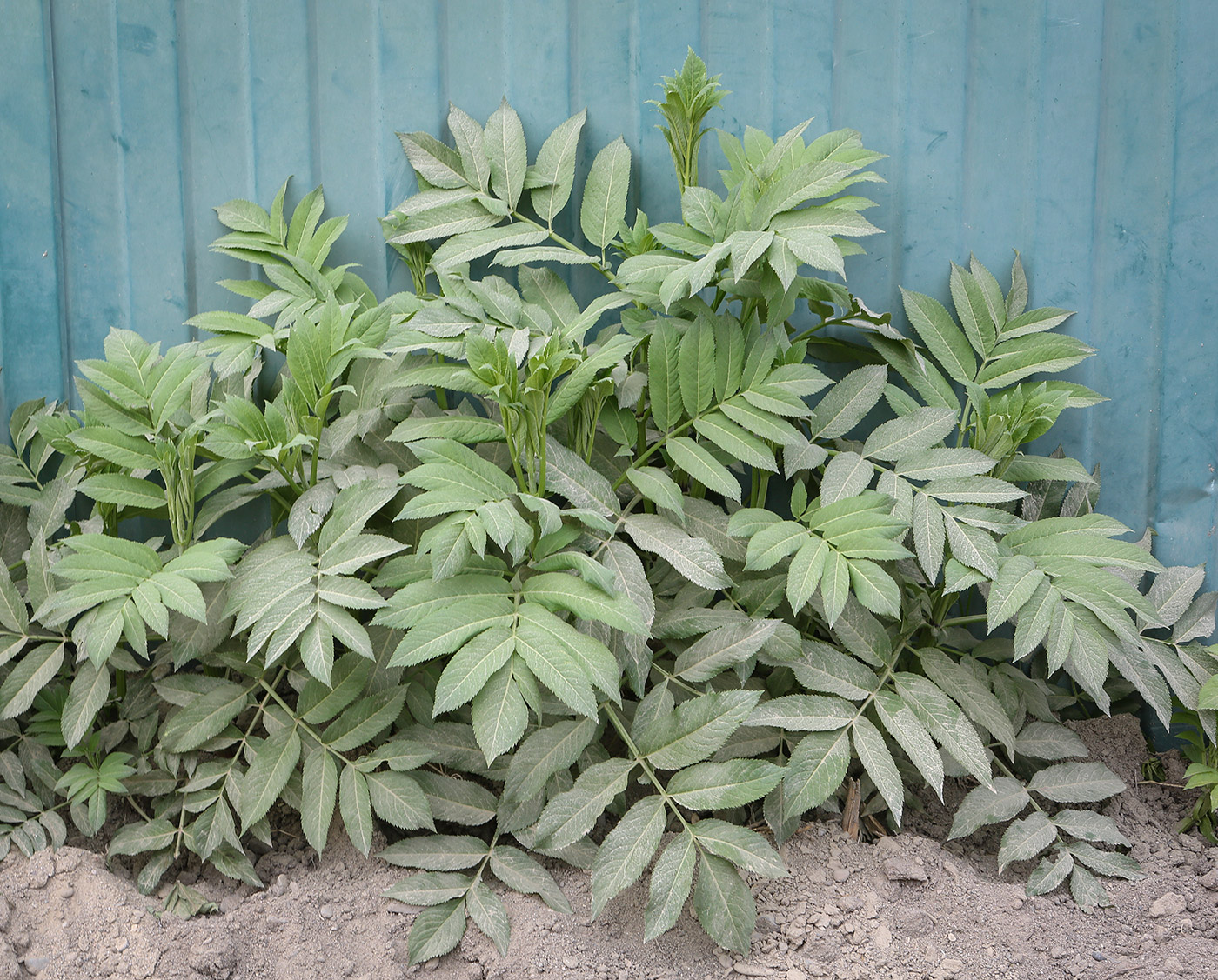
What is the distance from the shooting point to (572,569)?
1511 mm

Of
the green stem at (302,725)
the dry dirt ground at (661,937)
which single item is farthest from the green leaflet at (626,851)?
the green stem at (302,725)

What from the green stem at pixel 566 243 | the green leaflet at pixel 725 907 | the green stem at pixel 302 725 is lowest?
the green leaflet at pixel 725 907

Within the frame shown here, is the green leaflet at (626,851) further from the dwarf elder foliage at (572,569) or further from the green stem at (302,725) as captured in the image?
the green stem at (302,725)

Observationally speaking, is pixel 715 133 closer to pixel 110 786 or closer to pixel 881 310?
pixel 881 310

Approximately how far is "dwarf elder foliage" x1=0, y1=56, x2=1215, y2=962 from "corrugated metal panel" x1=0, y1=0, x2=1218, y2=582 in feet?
0.41

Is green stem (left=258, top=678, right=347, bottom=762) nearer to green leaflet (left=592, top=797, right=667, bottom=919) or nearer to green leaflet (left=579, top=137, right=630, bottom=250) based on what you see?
green leaflet (left=592, top=797, right=667, bottom=919)

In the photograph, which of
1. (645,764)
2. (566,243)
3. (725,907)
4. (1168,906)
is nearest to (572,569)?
(645,764)

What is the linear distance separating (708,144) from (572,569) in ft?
3.34

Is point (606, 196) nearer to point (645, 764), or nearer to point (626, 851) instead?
point (645, 764)

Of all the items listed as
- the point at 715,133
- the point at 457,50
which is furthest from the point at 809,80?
the point at 457,50

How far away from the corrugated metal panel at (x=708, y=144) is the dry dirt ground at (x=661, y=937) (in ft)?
2.87

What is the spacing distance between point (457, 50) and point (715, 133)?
1.91 ft

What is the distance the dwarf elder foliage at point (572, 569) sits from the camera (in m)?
1.41

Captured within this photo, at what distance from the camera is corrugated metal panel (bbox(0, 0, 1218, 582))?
188 centimetres
